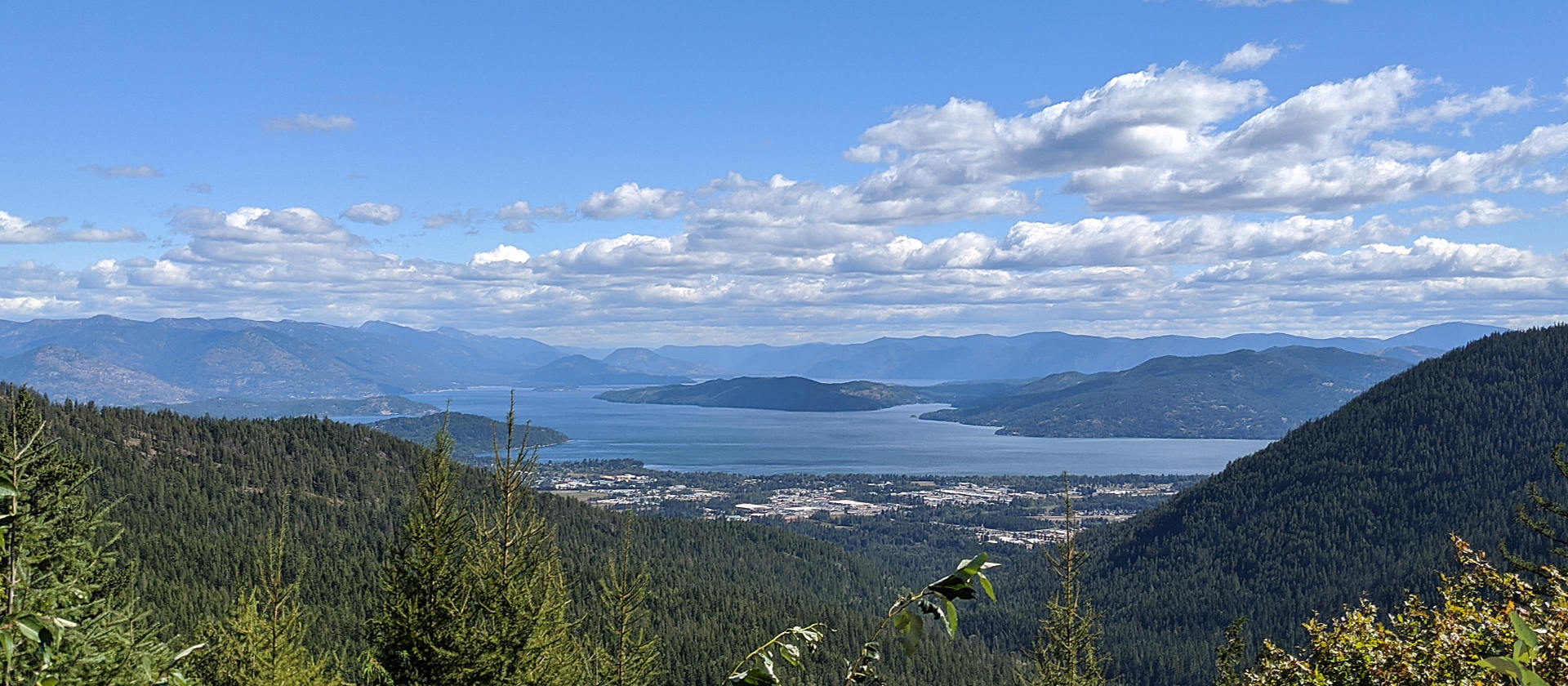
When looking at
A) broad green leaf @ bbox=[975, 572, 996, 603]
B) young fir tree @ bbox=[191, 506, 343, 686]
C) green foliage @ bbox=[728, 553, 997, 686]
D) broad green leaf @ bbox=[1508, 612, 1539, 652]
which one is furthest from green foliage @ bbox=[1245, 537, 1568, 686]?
young fir tree @ bbox=[191, 506, 343, 686]

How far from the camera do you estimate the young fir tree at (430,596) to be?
62.2 ft

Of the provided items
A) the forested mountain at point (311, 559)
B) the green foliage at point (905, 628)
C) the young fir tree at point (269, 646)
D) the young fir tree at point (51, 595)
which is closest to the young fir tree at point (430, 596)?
the young fir tree at point (51, 595)

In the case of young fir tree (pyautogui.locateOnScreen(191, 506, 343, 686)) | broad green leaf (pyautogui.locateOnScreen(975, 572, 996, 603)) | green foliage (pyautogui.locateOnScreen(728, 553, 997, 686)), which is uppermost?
broad green leaf (pyautogui.locateOnScreen(975, 572, 996, 603))

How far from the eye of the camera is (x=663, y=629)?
132625mm

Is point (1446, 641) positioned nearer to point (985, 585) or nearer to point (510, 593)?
point (985, 585)

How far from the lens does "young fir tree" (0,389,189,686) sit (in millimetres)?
4871

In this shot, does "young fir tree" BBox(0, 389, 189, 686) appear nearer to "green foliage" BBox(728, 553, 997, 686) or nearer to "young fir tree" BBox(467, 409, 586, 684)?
"green foliage" BBox(728, 553, 997, 686)

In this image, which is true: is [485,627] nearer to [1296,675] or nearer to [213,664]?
[1296,675]

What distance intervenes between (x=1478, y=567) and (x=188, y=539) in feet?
522

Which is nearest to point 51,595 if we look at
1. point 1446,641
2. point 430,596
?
point 430,596

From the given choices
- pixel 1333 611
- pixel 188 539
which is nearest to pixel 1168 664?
pixel 1333 611

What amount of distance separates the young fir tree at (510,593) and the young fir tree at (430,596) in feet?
1.01

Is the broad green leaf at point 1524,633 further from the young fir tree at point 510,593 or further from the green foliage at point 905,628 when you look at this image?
the young fir tree at point 510,593

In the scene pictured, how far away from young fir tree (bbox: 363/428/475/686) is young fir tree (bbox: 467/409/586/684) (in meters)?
0.31
